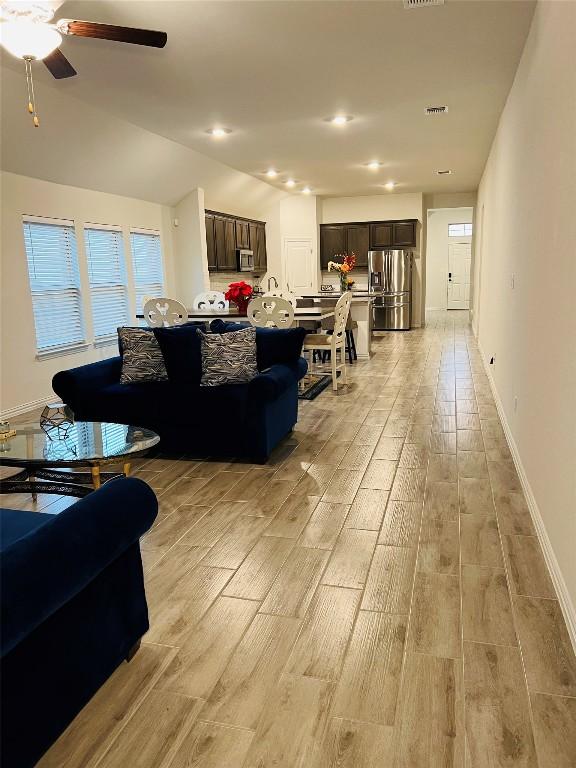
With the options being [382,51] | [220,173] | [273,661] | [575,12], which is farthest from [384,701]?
[220,173]

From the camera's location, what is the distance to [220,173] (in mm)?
8961

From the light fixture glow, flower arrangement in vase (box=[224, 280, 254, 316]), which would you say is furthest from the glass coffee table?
flower arrangement in vase (box=[224, 280, 254, 316])

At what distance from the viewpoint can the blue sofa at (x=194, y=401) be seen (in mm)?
4145

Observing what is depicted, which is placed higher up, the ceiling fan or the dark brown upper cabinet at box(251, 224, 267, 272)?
the ceiling fan

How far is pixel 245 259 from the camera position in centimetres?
1084

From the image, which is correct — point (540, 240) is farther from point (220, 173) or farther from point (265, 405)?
point (220, 173)

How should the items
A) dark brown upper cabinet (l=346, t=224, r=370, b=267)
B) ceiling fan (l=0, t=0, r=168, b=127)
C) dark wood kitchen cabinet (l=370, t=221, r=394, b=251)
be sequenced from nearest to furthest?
ceiling fan (l=0, t=0, r=168, b=127) → dark wood kitchen cabinet (l=370, t=221, r=394, b=251) → dark brown upper cabinet (l=346, t=224, r=370, b=267)

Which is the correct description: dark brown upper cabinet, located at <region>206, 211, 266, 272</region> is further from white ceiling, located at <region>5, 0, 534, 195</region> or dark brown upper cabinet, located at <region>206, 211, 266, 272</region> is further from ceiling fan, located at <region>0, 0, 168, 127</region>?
ceiling fan, located at <region>0, 0, 168, 127</region>

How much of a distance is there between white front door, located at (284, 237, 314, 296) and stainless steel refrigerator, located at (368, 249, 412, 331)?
1317 mm

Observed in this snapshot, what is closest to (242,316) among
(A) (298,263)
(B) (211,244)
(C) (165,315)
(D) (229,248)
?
(C) (165,315)

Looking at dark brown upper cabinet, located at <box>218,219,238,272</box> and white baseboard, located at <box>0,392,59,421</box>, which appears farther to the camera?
dark brown upper cabinet, located at <box>218,219,238,272</box>

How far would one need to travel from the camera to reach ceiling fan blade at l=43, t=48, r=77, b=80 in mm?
3168

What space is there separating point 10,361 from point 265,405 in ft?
10.9

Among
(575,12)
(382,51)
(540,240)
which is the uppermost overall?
(382,51)
